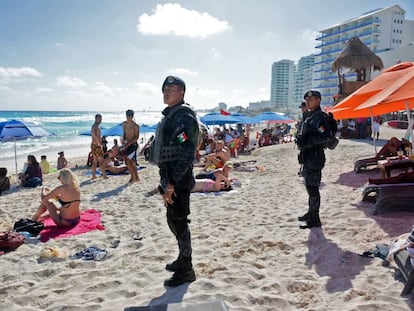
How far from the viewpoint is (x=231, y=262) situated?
323cm

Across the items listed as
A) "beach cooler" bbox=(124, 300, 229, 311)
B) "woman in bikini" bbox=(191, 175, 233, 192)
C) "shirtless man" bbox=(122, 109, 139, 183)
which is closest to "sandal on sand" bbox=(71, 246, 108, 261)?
"beach cooler" bbox=(124, 300, 229, 311)

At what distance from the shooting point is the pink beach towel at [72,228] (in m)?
4.20

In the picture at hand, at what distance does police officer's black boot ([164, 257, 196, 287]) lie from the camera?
2781 mm

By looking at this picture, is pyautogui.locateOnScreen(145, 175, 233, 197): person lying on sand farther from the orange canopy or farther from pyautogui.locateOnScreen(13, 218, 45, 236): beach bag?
the orange canopy

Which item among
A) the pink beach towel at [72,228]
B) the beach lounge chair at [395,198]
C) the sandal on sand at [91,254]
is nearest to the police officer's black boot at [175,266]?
the sandal on sand at [91,254]

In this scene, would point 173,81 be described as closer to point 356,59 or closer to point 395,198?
point 395,198

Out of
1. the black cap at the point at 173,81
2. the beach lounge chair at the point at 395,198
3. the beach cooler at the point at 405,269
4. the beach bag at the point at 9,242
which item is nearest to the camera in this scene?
Answer: the beach cooler at the point at 405,269

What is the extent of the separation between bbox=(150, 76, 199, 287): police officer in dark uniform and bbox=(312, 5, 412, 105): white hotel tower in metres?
69.3

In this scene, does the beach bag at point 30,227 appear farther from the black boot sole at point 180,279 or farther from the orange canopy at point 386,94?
the orange canopy at point 386,94

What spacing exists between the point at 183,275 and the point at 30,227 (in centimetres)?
262

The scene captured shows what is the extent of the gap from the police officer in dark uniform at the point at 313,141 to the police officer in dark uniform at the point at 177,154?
72.3 inches

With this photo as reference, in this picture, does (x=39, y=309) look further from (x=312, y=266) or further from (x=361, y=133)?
(x=361, y=133)

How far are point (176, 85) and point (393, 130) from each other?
25206mm

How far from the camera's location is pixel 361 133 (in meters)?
17.1
